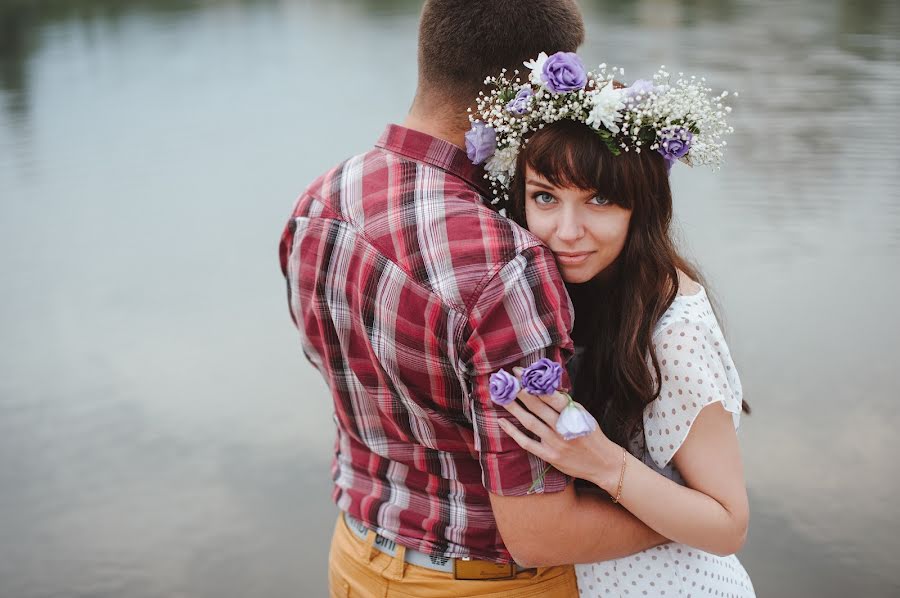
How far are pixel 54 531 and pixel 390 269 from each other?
115 inches

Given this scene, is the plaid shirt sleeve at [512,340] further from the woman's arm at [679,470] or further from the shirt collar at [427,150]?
the shirt collar at [427,150]

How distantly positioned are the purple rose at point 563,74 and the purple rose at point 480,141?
142 millimetres

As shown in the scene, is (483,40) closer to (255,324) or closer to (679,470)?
(679,470)

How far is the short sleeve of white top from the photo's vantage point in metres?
1.74

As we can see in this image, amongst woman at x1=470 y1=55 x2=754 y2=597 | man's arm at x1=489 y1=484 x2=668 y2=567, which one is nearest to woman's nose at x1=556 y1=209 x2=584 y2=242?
woman at x1=470 y1=55 x2=754 y2=597

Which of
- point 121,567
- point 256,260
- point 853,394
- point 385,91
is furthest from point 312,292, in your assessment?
point 385,91

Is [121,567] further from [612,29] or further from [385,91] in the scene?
[612,29]

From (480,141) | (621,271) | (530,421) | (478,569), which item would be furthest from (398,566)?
(480,141)

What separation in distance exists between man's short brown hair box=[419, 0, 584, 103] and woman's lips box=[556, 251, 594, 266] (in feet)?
1.17

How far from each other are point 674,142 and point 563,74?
0.25 metres

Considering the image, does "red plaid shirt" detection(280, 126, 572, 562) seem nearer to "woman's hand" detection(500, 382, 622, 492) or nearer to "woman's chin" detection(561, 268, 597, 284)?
"woman's hand" detection(500, 382, 622, 492)

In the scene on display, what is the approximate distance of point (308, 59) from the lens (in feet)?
46.9

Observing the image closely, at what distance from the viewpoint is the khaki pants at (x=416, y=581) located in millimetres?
1860

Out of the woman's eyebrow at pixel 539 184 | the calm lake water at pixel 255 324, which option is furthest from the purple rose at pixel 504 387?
the calm lake water at pixel 255 324
